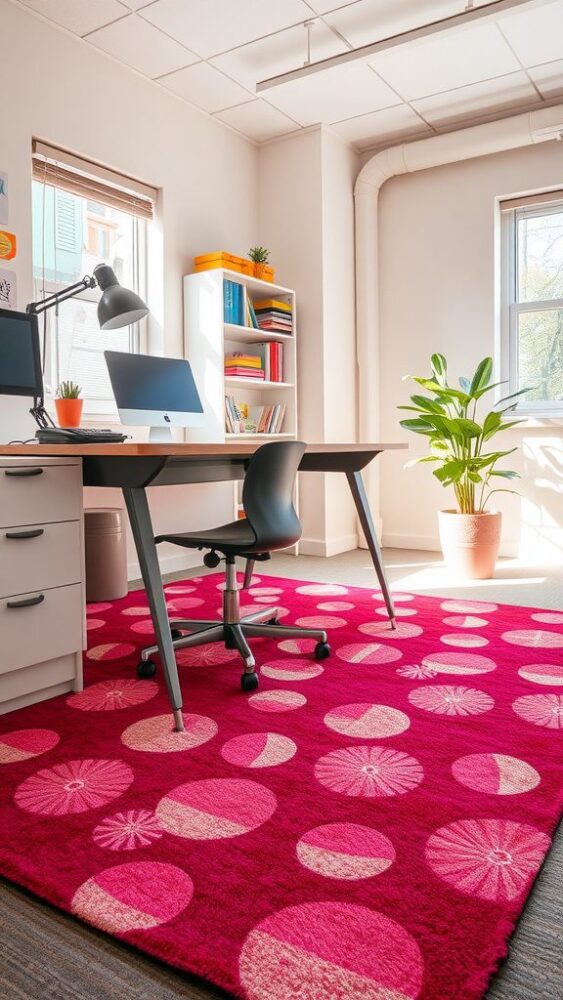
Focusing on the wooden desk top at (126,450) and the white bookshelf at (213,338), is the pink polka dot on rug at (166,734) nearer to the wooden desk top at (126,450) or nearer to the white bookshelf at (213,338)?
the wooden desk top at (126,450)

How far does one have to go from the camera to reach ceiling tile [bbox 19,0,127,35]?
3213 mm

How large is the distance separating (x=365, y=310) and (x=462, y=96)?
1.39 m

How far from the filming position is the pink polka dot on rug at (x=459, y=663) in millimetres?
2264

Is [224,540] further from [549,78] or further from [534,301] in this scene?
[549,78]

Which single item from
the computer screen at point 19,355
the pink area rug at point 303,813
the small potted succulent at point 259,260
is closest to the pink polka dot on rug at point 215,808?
the pink area rug at point 303,813

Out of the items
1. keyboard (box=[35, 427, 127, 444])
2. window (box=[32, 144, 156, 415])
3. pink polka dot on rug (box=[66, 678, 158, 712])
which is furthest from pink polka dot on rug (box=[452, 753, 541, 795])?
window (box=[32, 144, 156, 415])

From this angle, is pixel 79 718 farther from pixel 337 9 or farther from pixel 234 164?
pixel 234 164

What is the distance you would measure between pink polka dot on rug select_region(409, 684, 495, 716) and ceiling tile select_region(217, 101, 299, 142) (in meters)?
3.72

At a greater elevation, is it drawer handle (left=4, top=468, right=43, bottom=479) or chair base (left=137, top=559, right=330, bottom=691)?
drawer handle (left=4, top=468, right=43, bottom=479)

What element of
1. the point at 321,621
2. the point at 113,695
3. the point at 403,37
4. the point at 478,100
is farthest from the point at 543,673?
the point at 478,100

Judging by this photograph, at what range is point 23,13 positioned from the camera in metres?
3.23

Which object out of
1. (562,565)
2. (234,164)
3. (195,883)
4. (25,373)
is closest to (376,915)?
(195,883)

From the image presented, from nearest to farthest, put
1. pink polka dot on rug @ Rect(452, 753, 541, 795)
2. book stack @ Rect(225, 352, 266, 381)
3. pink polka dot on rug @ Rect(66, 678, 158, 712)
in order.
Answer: pink polka dot on rug @ Rect(452, 753, 541, 795) < pink polka dot on rug @ Rect(66, 678, 158, 712) < book stack @ Rect(225, 352, 266, 381)

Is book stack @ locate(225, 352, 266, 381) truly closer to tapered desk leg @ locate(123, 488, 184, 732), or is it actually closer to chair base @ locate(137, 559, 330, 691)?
chair base @ locate(137, 559, 330, 691)
